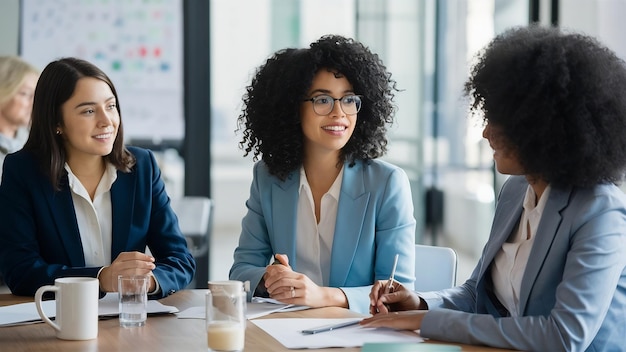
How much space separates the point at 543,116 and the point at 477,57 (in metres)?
0.32

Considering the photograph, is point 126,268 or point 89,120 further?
point 89,120

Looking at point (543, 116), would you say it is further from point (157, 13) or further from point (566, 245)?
point (157, 13)

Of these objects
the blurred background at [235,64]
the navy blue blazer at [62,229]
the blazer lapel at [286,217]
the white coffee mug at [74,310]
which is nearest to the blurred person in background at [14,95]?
the blurred background at [235,64]

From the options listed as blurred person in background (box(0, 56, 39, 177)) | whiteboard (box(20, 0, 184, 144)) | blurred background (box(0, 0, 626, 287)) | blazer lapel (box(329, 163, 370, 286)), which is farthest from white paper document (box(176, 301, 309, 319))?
whiteboard (box(20, 0, 184, 144))

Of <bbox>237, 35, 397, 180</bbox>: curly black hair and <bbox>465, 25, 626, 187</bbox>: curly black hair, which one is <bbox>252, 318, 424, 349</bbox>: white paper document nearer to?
<bbox>465, 25, 626, 187</bbox>: curly black hair

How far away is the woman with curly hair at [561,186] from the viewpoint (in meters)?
1.73

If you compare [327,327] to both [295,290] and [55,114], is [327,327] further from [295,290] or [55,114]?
[55,114]

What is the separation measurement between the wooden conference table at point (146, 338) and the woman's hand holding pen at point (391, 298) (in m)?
0.07

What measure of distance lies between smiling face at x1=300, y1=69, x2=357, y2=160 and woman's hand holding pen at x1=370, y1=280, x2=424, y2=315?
59 centimetres

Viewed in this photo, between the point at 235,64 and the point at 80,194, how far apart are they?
2772mm

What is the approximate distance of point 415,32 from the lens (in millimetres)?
5449

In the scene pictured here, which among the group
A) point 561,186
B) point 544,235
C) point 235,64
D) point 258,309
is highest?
point 235,64

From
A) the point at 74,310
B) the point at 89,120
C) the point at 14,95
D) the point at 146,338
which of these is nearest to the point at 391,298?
the point at 146,338

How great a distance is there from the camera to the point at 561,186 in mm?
1873
